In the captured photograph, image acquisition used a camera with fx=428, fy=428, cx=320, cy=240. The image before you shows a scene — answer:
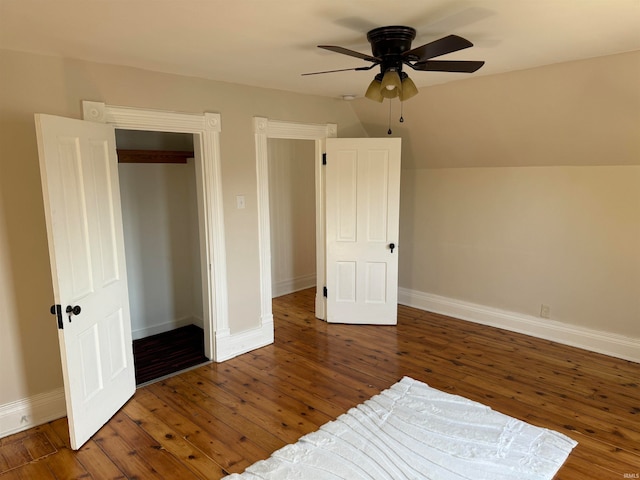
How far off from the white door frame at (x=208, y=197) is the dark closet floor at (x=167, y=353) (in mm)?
239

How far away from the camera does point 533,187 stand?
429 cm

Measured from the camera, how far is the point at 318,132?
453 cm

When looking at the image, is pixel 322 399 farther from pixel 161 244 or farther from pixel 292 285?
pixel 292 285

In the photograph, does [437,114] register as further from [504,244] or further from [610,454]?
[610,454]

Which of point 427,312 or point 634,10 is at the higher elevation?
point 634,10

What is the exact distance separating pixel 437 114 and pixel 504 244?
1.56m

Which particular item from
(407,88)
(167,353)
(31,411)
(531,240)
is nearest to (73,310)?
(31,411)

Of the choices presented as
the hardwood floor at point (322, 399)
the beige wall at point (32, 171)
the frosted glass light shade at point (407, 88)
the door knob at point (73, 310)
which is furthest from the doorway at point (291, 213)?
the frosted glass light shade at point (407, 88)

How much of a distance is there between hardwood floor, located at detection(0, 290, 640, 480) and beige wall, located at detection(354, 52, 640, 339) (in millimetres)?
570

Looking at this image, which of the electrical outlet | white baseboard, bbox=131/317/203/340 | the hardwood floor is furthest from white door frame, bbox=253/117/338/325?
the electrical outlet

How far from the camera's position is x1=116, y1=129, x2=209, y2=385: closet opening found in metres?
4.25

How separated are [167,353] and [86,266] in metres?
1.67

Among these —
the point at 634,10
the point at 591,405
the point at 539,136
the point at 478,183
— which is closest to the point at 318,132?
the point at 478,183

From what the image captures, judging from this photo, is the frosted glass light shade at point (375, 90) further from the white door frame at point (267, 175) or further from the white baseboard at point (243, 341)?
the white baseboard at point (243, 341)
